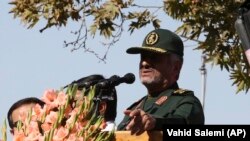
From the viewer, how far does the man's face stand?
5.46 m

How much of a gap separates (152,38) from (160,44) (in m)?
0.18

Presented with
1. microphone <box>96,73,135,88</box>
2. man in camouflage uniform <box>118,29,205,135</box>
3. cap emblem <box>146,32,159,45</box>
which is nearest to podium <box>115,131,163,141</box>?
microphone <box>96,73,135,88</box>

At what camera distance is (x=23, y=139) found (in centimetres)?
368

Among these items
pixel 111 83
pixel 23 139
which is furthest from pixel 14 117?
pixel 23 139

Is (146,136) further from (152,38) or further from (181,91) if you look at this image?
(152,38)

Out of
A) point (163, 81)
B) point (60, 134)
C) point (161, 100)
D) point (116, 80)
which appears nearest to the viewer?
point (60, 134)

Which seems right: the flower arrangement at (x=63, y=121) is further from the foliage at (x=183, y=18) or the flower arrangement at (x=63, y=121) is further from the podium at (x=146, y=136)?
the foliage at (x=183, y=18)

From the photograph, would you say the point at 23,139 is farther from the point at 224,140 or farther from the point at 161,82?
the point at 161,82

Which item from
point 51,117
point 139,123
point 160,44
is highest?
point 160,44

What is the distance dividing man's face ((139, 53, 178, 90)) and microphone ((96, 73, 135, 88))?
30.7 inches

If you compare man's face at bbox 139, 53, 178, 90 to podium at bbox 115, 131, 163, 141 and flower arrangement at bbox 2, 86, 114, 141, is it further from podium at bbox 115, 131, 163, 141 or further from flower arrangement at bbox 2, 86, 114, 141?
flower arrangement at bbox 2, 86, 114, 141

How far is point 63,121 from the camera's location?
3.74 metres

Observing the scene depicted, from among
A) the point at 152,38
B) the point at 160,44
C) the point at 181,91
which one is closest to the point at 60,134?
the point at 181,91

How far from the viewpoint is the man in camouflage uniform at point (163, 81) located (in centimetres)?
505
